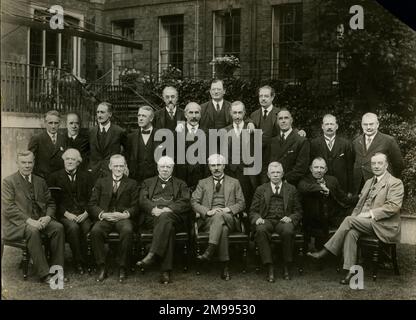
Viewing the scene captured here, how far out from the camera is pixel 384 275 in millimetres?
5273

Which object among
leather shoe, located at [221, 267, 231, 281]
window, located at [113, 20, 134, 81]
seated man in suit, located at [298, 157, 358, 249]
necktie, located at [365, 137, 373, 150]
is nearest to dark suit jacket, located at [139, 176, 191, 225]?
leather shoe, located at [221, 267, 231, 281]

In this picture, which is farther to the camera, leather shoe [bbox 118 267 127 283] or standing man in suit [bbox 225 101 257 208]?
standing man in suit [bbox 225 101 257 208]

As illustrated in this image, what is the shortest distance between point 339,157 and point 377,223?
89 cm

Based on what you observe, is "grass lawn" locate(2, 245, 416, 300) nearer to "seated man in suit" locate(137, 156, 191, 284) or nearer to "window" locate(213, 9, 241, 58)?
"seated man in suit" locate(137, 156, 191, 284)

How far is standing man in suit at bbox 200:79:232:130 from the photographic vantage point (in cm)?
596

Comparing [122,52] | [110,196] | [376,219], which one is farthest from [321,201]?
[122,52]

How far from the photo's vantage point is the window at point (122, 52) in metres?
9.13

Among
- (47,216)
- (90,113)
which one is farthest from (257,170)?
(90,113)

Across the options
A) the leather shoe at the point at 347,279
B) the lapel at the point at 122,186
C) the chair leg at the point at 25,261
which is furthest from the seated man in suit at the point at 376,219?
the chair leg at the point at 25,261

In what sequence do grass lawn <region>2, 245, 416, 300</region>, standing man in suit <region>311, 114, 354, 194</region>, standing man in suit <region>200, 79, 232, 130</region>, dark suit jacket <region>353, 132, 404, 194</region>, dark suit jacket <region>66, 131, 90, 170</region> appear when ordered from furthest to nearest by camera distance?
standing man in suit <region>200, 79, 232, 130</region> < dark suit jacket <region>66, 131, 90, 170</region> < standing man in suit <region>311, 114, 354, 194</region> < dark suit jacket <region>353, 132, 404, 194</region> < grass lawn <region>2, 245, 416, 300</region>

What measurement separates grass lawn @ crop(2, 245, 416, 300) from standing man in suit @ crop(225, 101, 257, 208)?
0.91 meters

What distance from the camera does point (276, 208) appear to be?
535 centimetres
